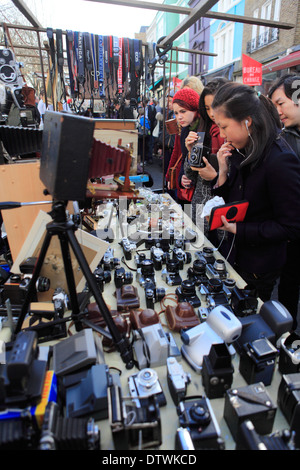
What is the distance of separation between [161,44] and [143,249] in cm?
230

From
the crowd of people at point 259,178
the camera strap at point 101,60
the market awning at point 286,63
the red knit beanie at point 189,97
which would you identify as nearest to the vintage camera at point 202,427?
the crowd of people at point 259,178

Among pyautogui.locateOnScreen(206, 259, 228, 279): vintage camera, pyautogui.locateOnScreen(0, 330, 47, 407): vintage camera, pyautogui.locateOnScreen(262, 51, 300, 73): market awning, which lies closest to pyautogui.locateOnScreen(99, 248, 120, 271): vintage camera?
Result: pyautogui.locateOnScreen(206, 259, 228, 279): vintage camera

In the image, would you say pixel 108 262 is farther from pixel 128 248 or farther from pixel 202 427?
pixel 202 427

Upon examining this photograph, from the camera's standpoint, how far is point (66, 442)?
64 cm

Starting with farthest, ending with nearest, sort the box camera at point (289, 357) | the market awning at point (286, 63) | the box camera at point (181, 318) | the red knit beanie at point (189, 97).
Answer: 1. the market awning at point (286, 63)
2. the red knit beanie at point (189, 97)
3. the box camera at point (181, 318)
4. the box camera at point (289, 357)

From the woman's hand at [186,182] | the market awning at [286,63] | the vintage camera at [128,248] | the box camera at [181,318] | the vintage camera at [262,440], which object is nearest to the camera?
the vintage camera at [262,440]

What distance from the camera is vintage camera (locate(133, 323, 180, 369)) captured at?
97 centimetres

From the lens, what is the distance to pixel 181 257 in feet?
5.40

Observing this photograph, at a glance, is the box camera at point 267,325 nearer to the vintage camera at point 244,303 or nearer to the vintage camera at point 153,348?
the vintage camera at point 244,303

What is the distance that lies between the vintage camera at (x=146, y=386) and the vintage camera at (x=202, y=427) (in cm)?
11

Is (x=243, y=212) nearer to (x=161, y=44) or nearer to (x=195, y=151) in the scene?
(x=195, y=151)

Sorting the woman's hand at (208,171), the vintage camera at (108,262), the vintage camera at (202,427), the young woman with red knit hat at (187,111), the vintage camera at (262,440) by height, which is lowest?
the vintage camera at (202,427)

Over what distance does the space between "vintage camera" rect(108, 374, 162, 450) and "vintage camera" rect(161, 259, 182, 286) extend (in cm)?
77

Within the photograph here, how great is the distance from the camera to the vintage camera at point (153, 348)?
38.3 inches
